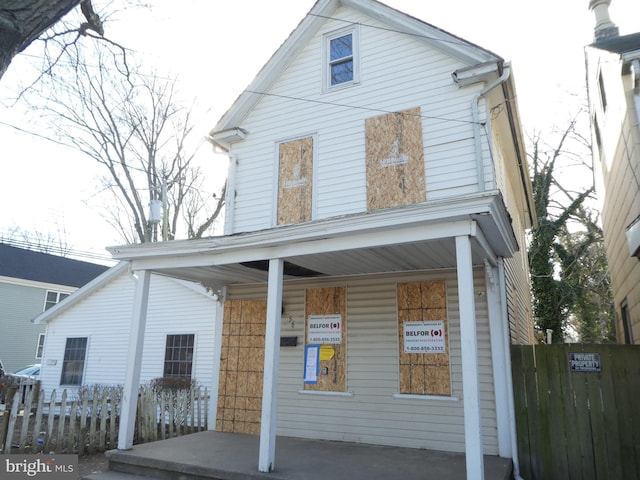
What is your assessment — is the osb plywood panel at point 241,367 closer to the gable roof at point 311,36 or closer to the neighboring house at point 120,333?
the gable roof at point 311,36

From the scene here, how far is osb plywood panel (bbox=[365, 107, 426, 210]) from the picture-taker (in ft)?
23.8

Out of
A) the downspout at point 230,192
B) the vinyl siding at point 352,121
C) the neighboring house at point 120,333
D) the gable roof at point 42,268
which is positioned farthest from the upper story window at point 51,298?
the vinyl siding at point 352,121

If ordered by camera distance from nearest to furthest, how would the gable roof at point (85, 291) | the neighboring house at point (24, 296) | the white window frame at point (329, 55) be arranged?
1. the white window frame at point (329, 55)
2. the gable roof at point (85, 291)
3. the neighboring house at point (24, 296)

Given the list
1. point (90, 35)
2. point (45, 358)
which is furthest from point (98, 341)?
point (90, 35)

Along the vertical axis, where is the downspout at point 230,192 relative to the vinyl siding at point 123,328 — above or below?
above

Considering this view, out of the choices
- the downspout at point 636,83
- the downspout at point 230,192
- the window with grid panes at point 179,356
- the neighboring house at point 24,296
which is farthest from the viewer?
the neighboring house at point 24,296

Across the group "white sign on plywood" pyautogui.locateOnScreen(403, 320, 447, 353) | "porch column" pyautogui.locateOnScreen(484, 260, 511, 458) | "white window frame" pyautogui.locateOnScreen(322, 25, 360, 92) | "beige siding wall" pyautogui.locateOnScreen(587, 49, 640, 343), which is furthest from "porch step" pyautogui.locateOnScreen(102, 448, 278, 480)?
"beige siding wall" pyautogui.locateOnScreen(587, 49, 640, 343)

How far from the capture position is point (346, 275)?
7.74 m

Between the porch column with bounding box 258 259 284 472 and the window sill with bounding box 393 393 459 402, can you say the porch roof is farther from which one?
the window sill with bounding box 393 393 459 402

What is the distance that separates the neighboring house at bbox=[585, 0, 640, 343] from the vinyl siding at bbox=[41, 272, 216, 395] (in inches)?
381

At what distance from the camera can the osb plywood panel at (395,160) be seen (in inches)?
285

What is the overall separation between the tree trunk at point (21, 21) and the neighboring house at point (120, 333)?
907 cm

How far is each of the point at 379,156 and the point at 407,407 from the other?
13.2ft

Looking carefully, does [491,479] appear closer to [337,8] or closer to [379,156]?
[379,156]
